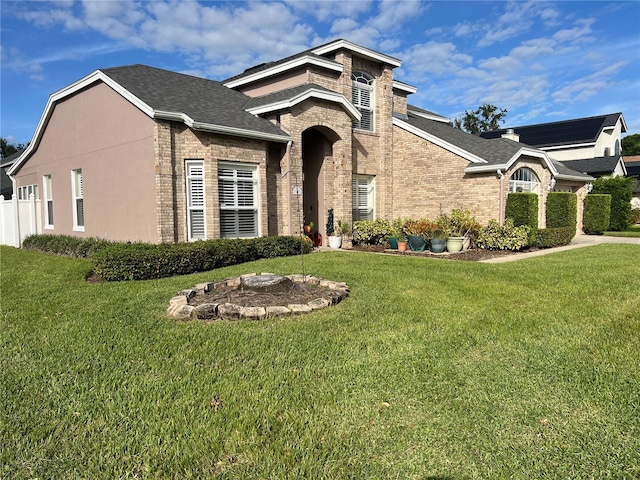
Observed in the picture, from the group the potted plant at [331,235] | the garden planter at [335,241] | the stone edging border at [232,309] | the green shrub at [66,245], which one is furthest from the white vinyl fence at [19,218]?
the stone edging border at [232,309]

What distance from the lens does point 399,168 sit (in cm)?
1802

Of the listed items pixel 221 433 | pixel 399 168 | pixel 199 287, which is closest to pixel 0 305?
pixel 199 287

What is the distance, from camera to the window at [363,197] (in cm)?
1734

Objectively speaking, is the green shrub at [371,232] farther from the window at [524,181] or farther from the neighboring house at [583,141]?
the neighboring house at [583,141]

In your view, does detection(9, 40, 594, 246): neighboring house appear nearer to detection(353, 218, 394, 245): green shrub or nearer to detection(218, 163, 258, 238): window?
detection(218, 163, 258, 238): window

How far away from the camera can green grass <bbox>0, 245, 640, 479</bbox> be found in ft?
9.45

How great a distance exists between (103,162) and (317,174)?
24.2 ft

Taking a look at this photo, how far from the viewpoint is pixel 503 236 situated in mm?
14570

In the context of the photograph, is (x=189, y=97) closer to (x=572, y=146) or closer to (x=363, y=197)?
(x=363, y=197)

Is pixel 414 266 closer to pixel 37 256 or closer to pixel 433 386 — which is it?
pixel 433 386

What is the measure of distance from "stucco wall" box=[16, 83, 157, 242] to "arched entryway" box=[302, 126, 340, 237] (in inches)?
227

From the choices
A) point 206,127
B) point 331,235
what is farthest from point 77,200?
point 331,235

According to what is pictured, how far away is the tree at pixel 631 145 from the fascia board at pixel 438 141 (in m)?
70.6

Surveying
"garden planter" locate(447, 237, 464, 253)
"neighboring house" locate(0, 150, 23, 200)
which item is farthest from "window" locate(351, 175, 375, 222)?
"neighboring house" locate(0, 150, 23, 200)
